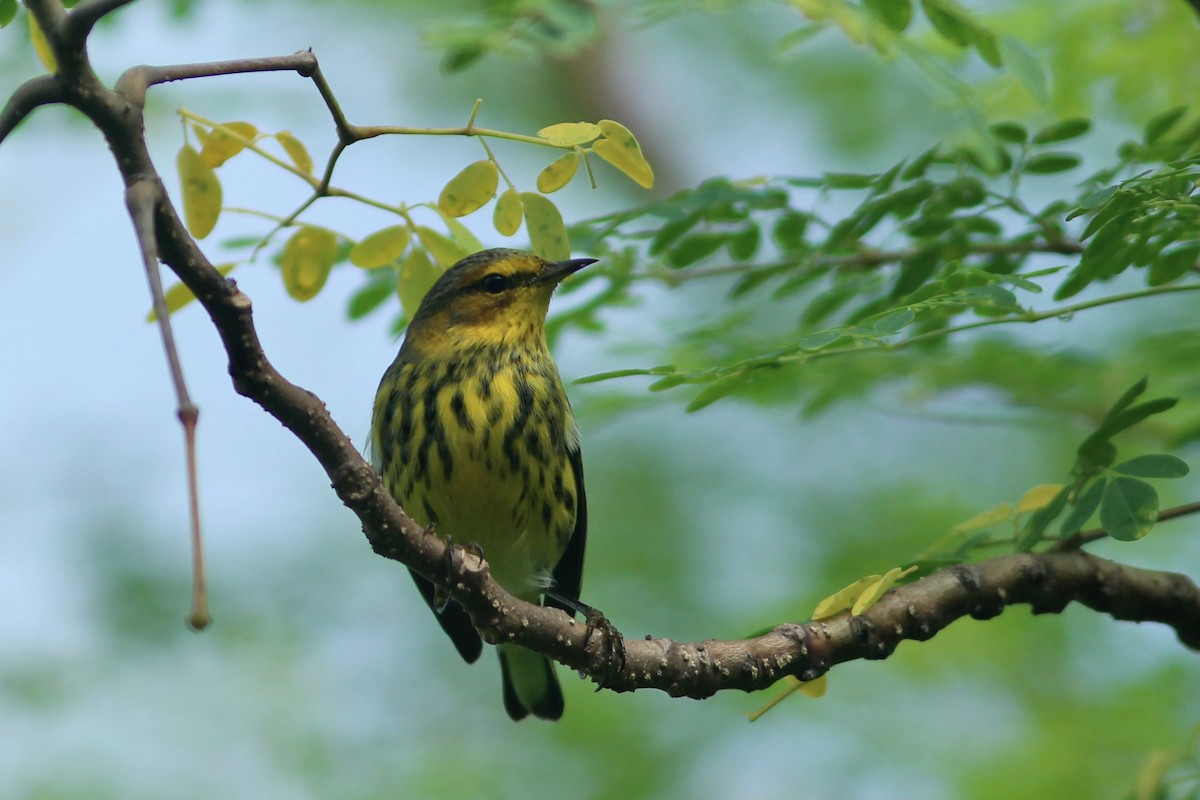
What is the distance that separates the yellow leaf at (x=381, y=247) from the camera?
10.5ft

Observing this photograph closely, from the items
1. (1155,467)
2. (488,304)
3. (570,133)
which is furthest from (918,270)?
(488,304)

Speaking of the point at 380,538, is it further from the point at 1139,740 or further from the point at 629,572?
the point at 629,572

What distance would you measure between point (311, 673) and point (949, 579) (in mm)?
5851

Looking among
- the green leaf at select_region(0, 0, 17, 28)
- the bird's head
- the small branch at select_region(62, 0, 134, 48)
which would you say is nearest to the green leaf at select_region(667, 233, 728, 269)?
the bird's head

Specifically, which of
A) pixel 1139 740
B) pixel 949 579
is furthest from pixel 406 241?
pixel 1139 740

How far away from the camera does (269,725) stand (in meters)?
7.76

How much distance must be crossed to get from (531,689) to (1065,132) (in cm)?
300

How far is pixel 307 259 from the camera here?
3.26 metres

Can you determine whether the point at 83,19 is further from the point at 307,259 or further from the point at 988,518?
the point at 988,518

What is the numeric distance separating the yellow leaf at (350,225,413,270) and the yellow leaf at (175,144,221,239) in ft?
1.77

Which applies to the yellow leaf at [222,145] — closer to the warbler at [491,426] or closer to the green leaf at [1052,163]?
the warbler at [491,426]

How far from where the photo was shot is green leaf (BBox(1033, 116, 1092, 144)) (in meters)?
3.44

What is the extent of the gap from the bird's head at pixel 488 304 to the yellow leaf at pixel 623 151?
1776 mm

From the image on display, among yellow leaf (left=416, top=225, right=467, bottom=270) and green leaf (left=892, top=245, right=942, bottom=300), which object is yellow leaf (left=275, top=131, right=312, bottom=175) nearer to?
yellow leaf (left=416, top=225, right=467, bottom=270)
